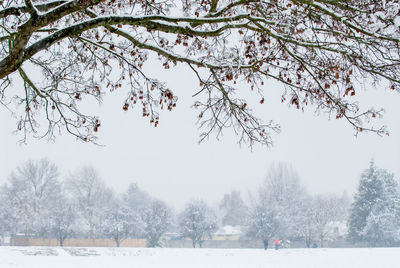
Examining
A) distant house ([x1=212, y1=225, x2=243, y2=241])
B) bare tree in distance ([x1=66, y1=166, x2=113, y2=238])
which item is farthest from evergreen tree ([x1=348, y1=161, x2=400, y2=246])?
distant house ([x1=212, y1=225, x2=243, y2=241])

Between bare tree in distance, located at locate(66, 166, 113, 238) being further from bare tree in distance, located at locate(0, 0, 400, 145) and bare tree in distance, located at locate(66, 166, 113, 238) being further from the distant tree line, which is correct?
bare tree in distance, located at locate(0, 0, 400, 145)

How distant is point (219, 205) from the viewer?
338ft

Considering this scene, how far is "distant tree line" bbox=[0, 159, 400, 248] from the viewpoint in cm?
4322

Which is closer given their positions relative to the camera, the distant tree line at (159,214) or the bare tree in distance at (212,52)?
the bare tree in distance at (212,52)

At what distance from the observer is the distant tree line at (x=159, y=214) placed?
43219 millimetres

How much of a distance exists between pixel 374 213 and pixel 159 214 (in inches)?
979

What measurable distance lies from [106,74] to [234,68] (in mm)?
2748

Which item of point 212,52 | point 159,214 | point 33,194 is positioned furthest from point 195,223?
point 212,52

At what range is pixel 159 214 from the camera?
48.1 meters

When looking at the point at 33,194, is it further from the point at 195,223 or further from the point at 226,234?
the point at 226,234

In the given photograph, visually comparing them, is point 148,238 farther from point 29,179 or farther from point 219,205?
point 219,205

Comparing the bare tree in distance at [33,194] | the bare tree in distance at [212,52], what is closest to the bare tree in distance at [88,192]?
the bare tree in distance at [33,194]

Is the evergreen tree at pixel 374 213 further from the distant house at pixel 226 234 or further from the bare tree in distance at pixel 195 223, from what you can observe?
the distant house at pixel 226 234

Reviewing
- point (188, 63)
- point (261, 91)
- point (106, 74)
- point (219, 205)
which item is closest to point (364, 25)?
point (261, 91)
